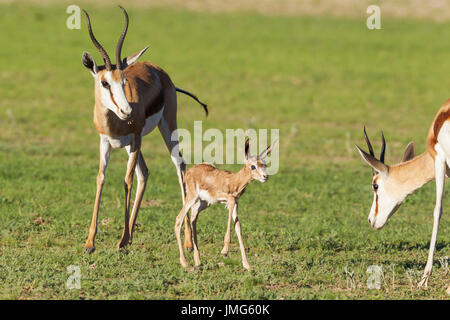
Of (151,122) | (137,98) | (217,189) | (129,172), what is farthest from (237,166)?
(217,189)

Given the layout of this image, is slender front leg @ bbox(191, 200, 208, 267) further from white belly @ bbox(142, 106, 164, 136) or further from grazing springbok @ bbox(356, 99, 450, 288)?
grazing springbok @ bbox(356, 99, 450, 288)

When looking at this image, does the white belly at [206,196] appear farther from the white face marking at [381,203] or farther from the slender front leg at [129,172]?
the white face marking at [381,203]

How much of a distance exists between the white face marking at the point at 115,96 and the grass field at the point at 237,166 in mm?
1578

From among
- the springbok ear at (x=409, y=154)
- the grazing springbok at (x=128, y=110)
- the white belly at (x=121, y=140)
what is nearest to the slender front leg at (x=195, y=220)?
the grazing springbok at (x=128, y=110)

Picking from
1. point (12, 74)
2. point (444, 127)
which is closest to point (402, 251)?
point (444, 127)

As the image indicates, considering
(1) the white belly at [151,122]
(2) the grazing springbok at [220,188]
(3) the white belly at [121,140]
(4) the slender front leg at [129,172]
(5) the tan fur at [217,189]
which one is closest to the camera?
(2) the grazing springbok at [220,188]

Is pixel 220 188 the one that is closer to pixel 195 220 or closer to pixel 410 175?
pixel 195 220

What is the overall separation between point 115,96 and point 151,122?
1141 mm


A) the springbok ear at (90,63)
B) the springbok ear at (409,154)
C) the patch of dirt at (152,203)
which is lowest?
the patch of dirt at (152,203)

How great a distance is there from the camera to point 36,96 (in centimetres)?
2138

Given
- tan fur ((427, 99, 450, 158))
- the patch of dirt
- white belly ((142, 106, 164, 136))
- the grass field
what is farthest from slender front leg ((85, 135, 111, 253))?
tan fur ((427, 99, 450, 158))

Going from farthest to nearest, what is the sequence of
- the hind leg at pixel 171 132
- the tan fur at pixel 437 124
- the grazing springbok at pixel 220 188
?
the hind leg at pixel 171 132 < the grazing springbok at pixel 220 188 < the tan fur at pixel 437 124

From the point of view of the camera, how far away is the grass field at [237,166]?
804 centimetres
